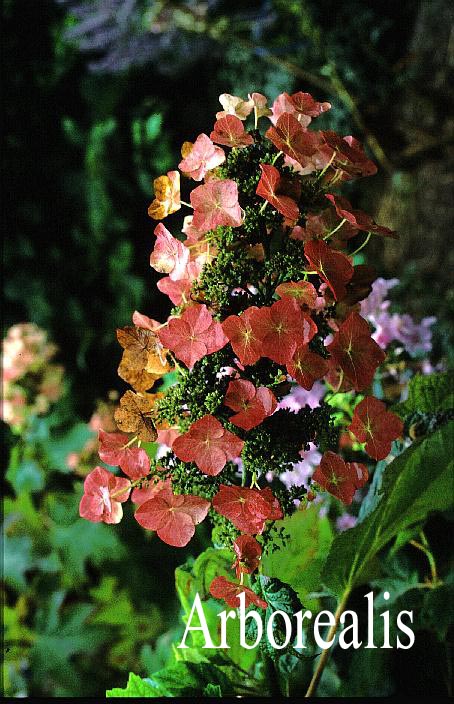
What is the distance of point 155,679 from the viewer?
1.85 ft

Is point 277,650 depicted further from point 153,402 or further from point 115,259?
point 115,259

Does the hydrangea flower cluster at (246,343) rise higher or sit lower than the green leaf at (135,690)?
higher

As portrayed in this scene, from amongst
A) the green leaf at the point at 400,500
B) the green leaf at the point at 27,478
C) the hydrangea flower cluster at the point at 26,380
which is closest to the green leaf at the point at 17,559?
the green leaf at the point at 27,478

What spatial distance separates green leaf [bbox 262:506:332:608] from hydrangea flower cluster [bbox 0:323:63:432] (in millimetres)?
946

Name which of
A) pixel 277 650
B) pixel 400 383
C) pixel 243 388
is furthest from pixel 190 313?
pixel 400 383

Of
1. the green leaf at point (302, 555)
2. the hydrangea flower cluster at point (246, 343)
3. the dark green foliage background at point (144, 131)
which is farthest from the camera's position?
the dark green foliage background at point (144, 131)

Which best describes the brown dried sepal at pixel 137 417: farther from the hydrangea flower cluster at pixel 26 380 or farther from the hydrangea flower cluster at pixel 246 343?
the hydrangea flower cluster at pixel 26 380

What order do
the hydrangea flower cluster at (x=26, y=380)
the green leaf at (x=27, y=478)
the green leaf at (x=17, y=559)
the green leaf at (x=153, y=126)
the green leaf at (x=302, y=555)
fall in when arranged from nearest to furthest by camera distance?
the green leaf at (x=302, y=555)
the green leaf at (x=17, y=559)
the green leaf at (x=27, y=478)
the hydrangea flower cluster at (x=26, y=380)
the green leaf at (x=153, y=126)

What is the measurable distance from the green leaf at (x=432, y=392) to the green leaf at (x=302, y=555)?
0.15 meters

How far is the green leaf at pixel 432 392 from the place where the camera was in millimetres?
621

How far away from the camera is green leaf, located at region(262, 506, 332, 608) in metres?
0.58

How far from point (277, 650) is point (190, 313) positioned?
0.78 ft

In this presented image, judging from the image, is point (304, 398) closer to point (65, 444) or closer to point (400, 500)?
point (400, 500)

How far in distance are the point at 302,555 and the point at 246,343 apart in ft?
0.90
